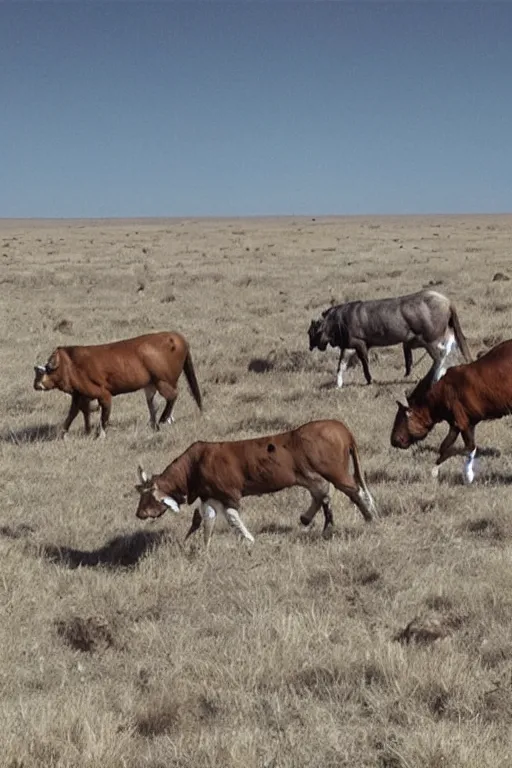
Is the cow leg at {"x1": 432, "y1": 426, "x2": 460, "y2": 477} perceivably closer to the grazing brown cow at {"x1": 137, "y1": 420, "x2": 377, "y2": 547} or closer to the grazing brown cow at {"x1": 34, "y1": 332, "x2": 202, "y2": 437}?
the grazing brown cow at {"x1": 137, "y1": 420, "x2": 377, "y2": 547}

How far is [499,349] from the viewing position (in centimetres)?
1138

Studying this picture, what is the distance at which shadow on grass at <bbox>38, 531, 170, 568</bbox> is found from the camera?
9352 millimetres

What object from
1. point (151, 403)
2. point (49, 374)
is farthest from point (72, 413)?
point (151, 403)

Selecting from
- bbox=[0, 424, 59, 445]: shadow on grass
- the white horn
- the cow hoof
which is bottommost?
bbox=[0, 424, 59, 445]: shadow on grass

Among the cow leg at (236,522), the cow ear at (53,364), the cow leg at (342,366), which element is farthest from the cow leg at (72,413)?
the cow leg at (236,522)

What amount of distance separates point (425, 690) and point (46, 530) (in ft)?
17.4

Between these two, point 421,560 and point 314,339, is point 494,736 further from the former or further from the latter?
point 314,339

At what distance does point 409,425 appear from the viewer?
→ 38.4 ft

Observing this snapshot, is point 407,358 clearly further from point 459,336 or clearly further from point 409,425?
point 409,425

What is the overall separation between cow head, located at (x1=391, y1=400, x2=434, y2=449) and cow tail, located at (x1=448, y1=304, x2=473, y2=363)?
4.74m

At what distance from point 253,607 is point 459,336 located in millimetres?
9955

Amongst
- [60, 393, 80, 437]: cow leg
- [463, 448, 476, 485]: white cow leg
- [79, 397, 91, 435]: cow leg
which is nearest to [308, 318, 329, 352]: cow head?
[79, 397, 91, 435]: cow leg

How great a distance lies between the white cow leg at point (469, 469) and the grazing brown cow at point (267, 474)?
162 cm

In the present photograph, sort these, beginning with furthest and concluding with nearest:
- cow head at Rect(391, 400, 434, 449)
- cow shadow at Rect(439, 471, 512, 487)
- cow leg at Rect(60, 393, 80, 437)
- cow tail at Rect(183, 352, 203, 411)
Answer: cow tail at Rect(183, 352, 203, 411) < cow leg at Rect(60, 393, 80, 437) < cow head at Rect(391, 400, 434, 449) < cow shadow at Rect(439, 471, 512, 487)
